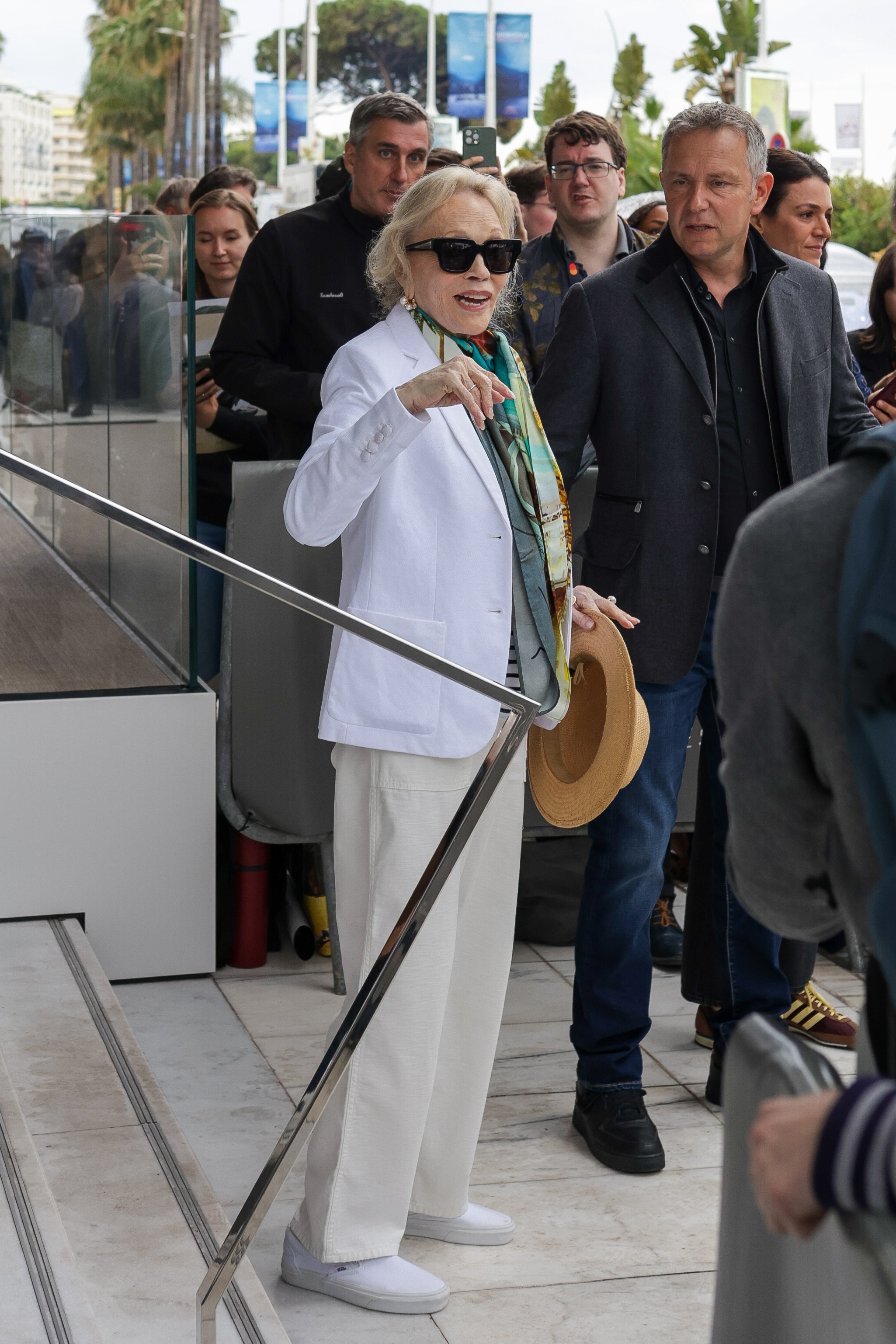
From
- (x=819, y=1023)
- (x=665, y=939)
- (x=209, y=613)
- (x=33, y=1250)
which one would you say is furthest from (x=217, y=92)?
(x=33, y=1250)

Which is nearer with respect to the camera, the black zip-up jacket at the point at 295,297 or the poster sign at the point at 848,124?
the black zip-up jacket at the point at 295,297

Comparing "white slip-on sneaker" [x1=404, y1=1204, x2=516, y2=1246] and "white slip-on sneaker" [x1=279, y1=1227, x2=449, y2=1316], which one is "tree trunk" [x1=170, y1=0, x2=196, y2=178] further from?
"white slip-on sneaker" [x1=279, y1=1227, x2=449, y2=1316]

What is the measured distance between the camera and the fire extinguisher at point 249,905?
4223 mm

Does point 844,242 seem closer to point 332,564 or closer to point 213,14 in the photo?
point 213,14

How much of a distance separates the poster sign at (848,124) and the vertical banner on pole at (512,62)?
7595 millimetres

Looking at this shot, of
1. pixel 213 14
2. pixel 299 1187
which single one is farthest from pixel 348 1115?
pixel 213 14

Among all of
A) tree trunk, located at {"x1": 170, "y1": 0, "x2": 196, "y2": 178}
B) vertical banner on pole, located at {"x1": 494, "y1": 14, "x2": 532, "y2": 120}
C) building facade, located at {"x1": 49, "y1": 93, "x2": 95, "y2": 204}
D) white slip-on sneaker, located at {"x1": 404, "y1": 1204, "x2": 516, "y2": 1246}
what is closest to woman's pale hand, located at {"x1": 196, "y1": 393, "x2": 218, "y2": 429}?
white slip-on sneaker, located at {"x1": 404, "y1": 1204, "x2": 516, "y2": 1246}

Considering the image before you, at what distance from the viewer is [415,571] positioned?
2.46 meters

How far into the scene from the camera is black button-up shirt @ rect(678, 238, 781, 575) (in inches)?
121

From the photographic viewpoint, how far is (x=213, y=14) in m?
38.8

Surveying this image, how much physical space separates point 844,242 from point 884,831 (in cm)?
3874

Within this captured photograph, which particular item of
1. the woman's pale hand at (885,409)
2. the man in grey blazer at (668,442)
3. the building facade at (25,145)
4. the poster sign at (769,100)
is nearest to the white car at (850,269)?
the poster sign at (769,100)

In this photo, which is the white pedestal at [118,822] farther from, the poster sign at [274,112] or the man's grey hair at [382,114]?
the poster sign at [274,112]

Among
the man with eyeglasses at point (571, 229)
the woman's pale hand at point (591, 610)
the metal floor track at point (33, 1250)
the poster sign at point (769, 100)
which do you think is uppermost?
the poster sign at point (769, 100)
